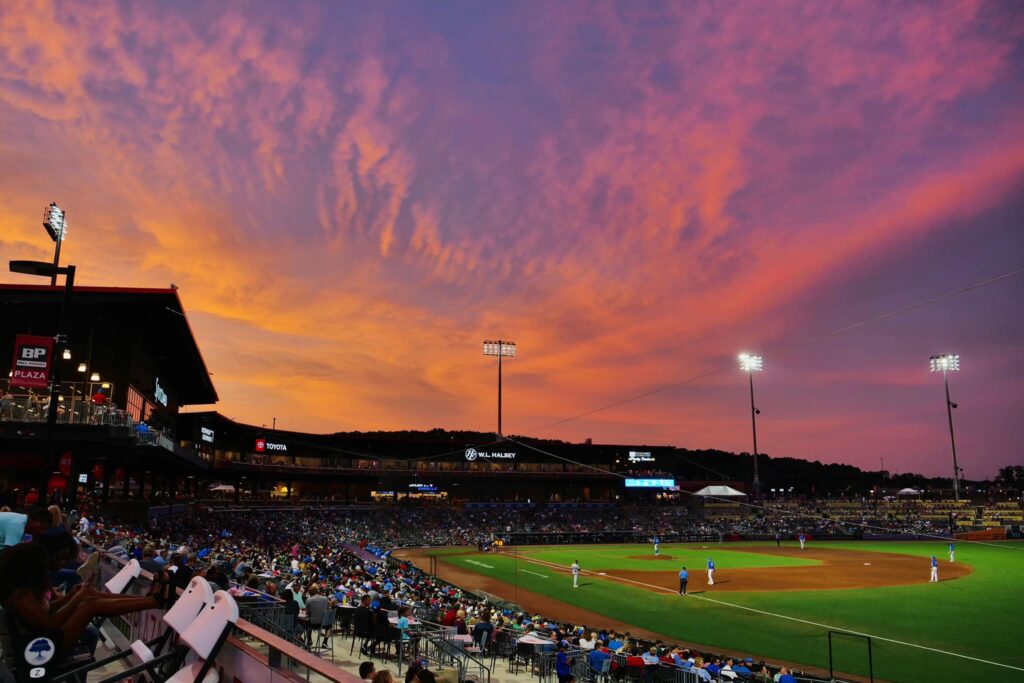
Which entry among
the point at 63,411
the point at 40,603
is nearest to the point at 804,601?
the point at 63,411

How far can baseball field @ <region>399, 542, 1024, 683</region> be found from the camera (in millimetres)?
21922

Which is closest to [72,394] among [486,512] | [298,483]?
[486,512]

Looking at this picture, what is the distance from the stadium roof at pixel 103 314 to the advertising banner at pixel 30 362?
6.45 m

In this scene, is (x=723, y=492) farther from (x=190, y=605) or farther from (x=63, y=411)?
(x=190, y=605)

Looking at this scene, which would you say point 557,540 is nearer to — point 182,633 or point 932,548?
point 932,548

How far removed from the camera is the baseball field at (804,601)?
2192 cm

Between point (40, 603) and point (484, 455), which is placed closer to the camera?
point (40, 603)

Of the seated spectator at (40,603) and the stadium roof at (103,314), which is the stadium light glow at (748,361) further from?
the seated spectator at (40,603)

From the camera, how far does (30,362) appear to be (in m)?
21.8

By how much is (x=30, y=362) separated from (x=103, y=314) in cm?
1397

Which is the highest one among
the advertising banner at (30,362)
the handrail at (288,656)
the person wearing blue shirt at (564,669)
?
the advertising banner at (30,362)

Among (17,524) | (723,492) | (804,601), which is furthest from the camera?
(723,492)

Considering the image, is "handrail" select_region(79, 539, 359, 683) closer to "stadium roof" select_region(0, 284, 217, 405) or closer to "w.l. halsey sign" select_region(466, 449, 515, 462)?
"stadium roof" select_region(0, 284, 217, 405)

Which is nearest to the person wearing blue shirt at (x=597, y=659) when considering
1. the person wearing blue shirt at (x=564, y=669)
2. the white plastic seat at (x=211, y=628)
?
the person wearing blue shirt at (x=564, y=669)
